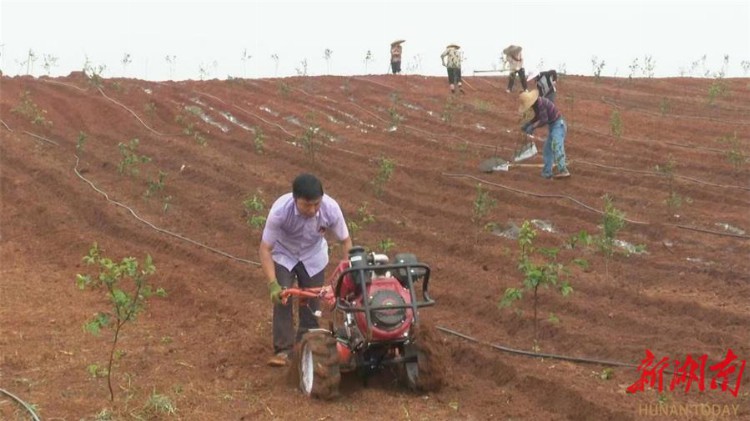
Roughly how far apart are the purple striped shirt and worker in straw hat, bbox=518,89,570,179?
5.95 metres

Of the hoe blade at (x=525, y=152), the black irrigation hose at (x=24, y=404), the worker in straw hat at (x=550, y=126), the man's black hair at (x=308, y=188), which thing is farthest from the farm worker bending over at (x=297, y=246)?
the hoe blade at (x=525, y=152)

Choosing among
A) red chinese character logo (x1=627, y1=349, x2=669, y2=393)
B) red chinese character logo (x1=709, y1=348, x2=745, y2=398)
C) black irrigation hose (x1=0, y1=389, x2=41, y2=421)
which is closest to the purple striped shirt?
black irrigation hose (x1=0, y1=389, x2=41, y2=421)

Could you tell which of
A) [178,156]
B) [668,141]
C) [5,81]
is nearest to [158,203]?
[178,156]

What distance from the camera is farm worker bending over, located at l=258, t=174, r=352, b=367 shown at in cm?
483

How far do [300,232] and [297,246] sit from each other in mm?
140

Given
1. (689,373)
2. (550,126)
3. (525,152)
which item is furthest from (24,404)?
(525,152)

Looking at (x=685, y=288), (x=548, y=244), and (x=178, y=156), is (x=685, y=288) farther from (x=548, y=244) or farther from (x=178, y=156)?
(x=178, y=156)

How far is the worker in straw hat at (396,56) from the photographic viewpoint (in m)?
22.6

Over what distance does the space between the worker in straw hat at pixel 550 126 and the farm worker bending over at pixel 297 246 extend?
5962 mm

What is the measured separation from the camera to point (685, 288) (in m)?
6.80

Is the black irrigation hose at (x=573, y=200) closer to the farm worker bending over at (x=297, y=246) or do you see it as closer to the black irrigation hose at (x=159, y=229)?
the black irrigation hose at (x=159, y=229)

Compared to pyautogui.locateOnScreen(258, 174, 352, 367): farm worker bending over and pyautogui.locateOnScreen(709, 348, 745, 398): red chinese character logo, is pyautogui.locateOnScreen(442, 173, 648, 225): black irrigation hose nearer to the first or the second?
pyautogui.locateOnScreen(709, 348, 745, 398): red chinese character logo

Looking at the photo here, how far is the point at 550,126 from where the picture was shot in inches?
422

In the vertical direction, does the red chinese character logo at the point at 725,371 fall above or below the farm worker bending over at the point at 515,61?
below
